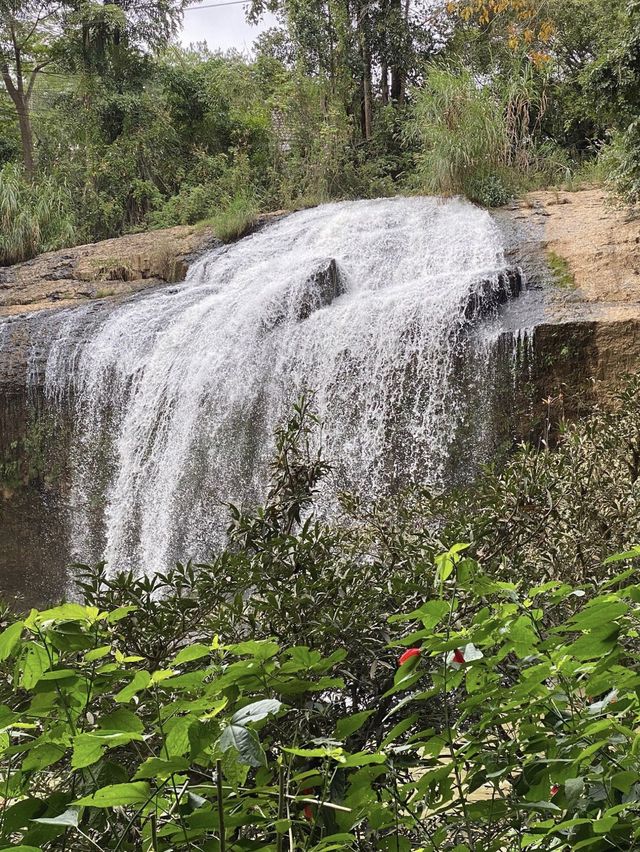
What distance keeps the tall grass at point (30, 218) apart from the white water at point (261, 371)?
315 centimetres

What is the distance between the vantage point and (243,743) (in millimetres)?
838

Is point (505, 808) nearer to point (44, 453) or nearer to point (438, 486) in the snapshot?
point (438, 486)

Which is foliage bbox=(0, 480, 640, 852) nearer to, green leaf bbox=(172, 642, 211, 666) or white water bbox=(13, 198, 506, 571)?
green leaf bbox=(172, 642, 211, 666)

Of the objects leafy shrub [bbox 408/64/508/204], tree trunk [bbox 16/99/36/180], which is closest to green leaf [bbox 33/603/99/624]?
leafy shrub [bbox 408/64/508/204]

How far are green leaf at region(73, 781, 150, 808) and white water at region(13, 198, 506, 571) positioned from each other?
6025mm

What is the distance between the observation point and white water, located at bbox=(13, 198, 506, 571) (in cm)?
712

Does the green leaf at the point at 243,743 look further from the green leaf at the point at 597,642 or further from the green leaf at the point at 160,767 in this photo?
the green leaf at the point at 597,642

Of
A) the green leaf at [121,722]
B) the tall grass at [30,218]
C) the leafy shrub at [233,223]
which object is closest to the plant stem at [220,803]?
the green leaf at [121,722]

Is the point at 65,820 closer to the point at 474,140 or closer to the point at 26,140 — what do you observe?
the point at 474,140

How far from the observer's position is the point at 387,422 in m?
7.07

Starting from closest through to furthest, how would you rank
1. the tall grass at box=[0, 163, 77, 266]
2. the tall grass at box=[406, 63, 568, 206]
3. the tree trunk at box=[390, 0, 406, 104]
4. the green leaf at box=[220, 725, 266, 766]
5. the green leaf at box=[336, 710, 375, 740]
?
the green leaf at box=[220, 725, 266, 766]
the green leaf at box=[336, 710, 375, 740]
the tall grass at box=[406, 63, 568, 206]
the tall grass at box=[0, 163, 77, 266]
the tree trunk at box=[390, 0, 406, 104]

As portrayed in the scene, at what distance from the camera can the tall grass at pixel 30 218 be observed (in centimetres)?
1259

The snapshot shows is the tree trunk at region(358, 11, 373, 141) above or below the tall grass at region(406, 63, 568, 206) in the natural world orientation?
above

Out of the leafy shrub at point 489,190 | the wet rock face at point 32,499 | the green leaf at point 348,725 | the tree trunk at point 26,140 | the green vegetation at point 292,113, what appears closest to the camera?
the green leaf at point 348,725
